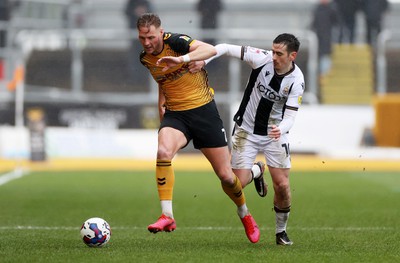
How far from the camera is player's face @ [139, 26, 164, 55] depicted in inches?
350

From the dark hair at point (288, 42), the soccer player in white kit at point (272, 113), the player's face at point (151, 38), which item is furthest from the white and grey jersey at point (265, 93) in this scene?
the player's face at point (151, 38)

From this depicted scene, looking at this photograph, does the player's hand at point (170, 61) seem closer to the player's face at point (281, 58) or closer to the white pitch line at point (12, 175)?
the player's face at point (281, 58)

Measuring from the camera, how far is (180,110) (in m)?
9.34

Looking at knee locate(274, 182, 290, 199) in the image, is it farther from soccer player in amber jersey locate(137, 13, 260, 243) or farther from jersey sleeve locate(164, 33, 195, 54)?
jersey sleeve locate(164, 33, 195, 54)

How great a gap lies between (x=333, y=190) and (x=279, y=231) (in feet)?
24.3

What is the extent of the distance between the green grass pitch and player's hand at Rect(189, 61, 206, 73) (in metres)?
1.60

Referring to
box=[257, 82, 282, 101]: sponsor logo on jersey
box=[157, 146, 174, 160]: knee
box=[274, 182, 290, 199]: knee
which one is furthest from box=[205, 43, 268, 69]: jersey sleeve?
box=[274, 182, 290, 199]: knee

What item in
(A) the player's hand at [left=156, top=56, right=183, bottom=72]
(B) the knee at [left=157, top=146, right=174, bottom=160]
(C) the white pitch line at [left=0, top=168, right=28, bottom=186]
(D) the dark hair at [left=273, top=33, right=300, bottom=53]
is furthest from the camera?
(C) the white pitch line at [left=0, top=168, right=28, bottom=186]

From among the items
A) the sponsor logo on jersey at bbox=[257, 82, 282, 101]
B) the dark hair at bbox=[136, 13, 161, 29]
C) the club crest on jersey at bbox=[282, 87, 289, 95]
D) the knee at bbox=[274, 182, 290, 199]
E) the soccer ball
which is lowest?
the soccer ball

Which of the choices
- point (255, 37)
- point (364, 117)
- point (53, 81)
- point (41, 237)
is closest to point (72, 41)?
point (53, 81)

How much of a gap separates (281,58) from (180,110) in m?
1.04

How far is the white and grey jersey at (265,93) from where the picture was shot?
940cm

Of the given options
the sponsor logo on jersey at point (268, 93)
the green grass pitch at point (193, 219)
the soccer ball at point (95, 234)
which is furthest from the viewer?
the sponsor logo on jersey at point (268, 93)

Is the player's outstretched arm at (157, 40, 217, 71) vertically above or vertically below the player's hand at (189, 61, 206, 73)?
above
